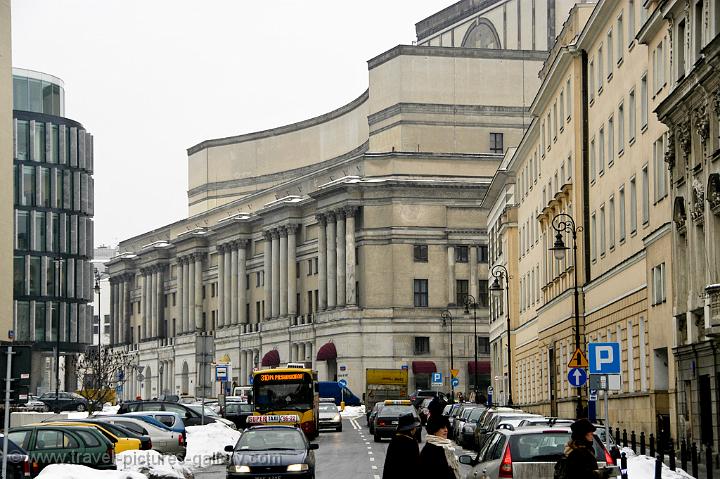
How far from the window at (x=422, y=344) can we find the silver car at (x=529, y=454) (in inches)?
4346

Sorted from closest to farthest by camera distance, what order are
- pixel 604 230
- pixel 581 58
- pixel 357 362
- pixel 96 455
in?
pixel 96 455
pixel 604 230
pixel 581 58
pixel 357 362

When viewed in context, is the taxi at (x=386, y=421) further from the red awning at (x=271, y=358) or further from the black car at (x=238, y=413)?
the red awning at (x=271, y=358)

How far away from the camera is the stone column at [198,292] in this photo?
177 m

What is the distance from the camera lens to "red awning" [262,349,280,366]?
486ft

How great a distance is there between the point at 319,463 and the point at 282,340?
105m

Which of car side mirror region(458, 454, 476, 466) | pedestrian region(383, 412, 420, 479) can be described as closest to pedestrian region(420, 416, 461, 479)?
pedestrian region(383, 412, 420, 479)

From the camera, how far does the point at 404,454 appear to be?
1575cm

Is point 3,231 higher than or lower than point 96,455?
higher

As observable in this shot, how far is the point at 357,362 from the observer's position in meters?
132

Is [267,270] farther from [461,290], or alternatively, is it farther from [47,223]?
[47,223]

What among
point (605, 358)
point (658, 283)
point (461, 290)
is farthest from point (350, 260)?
point (605, 358)

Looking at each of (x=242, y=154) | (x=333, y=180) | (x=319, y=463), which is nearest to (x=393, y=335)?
(x=333, y=180)

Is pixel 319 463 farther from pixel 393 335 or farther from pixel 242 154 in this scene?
pixel 242 154

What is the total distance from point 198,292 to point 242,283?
1557 cm
